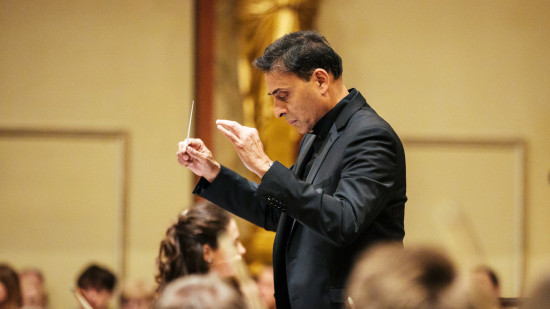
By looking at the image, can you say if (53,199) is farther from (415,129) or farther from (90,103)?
(415,129)

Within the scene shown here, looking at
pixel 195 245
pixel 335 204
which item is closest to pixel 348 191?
pixel 335 204

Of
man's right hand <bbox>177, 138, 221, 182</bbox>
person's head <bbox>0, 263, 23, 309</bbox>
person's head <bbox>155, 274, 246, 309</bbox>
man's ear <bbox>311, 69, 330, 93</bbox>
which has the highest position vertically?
man's ear <bbox>311, 69, 330, 93</bbox>

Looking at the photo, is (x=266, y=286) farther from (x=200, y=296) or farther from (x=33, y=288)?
(x=200, y=296)

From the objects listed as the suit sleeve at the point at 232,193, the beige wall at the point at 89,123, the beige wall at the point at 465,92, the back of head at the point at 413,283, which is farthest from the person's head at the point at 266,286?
the back of head at the point at 413,283

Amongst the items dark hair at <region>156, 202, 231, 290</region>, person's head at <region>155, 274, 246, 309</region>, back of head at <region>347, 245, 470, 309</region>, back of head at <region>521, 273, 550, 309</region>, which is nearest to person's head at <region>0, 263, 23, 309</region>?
dark hair at <region>156, 202, 231, 290</region>

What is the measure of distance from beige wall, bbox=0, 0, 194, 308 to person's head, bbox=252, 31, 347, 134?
2.51 m

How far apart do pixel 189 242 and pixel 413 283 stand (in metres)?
1.53

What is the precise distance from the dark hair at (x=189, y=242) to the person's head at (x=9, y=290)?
147cm

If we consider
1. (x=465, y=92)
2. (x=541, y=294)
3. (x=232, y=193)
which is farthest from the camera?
(x=465, y=92)

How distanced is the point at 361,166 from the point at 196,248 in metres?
0.76

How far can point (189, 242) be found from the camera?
8.13 ft

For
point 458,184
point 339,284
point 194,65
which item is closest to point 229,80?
point 194,65

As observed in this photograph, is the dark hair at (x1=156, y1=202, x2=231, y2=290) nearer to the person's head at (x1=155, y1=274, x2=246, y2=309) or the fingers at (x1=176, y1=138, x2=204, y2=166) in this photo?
the fingers at (x1=176, y1=138, x2=204, y2=166)

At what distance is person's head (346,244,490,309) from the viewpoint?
1.01 metres
